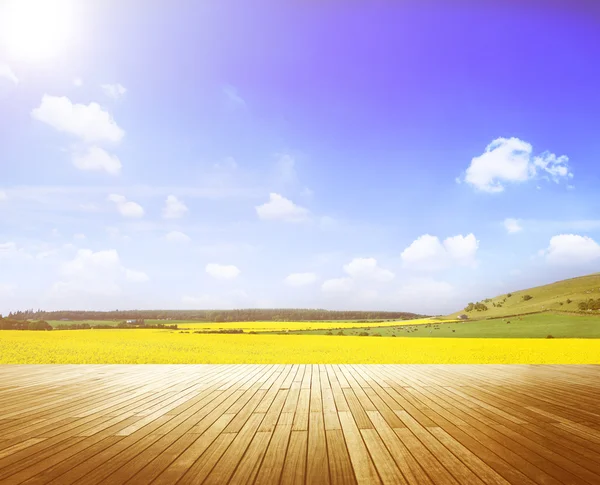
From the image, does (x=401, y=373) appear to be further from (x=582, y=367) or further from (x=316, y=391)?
(x=582, y=367)

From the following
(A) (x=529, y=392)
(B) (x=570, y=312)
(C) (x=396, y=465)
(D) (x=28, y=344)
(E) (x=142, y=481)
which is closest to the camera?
(E) (x=142, y=481)

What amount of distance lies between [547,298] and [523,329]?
19362mm

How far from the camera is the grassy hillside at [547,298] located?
42438 mm

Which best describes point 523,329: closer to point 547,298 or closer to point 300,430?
point 547,298

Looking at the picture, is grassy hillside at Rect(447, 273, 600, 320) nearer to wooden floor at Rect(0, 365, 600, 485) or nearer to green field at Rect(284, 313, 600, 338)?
green field at Rect(284, 313, 600, 338)

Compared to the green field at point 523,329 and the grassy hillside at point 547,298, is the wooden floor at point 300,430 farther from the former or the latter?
the grassy hillside at point 547,298

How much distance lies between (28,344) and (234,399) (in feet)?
64.4

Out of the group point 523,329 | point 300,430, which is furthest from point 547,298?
point 300,430

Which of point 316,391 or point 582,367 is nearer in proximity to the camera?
point 316,391

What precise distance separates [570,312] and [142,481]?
4617 cm

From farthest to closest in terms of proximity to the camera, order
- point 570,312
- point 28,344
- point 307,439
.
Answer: point 570,312
point 28,344
point 307,439

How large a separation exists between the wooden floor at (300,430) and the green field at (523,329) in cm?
2862

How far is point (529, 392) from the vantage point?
21.7 ft

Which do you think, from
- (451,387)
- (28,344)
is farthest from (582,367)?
(28,344)
